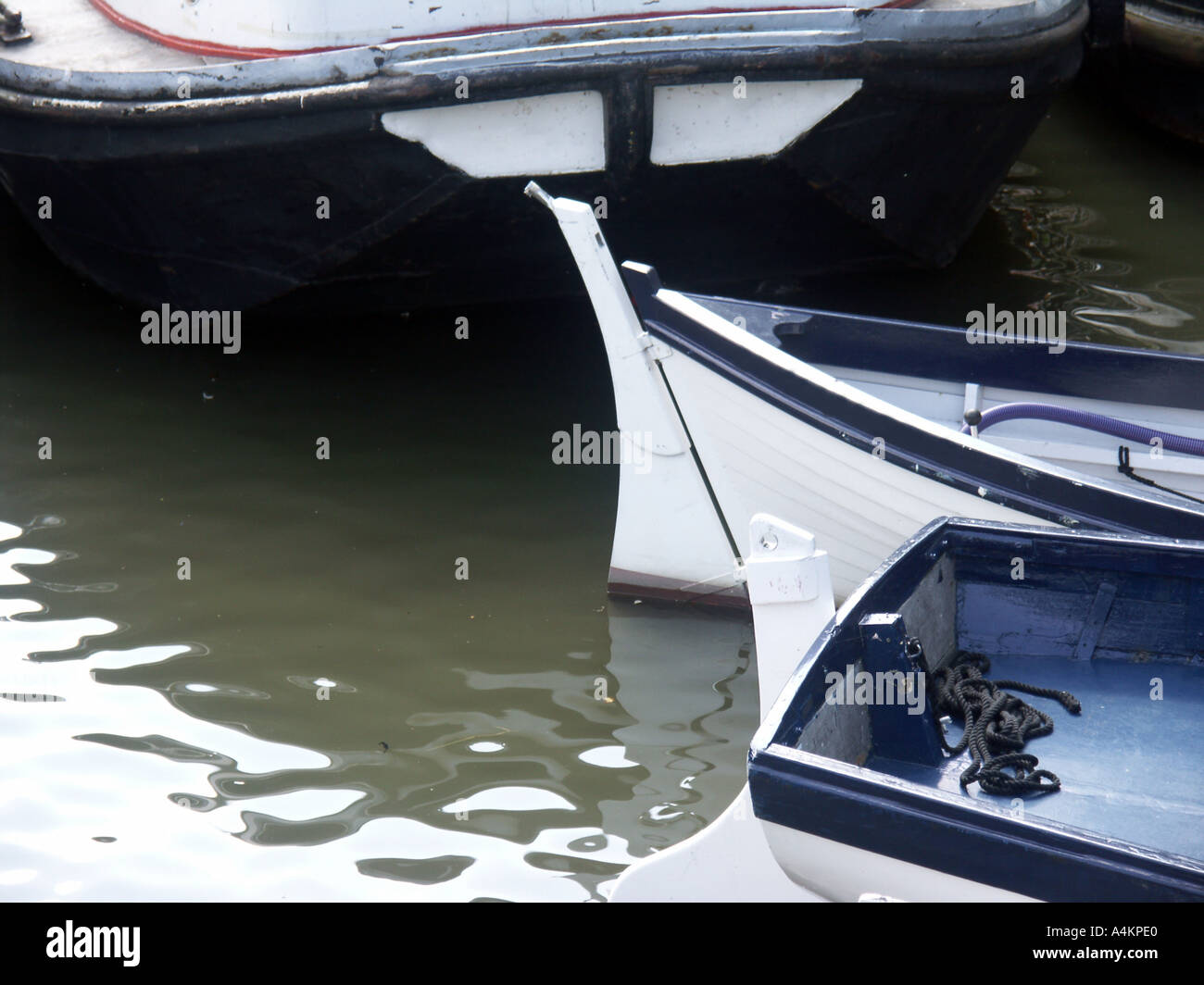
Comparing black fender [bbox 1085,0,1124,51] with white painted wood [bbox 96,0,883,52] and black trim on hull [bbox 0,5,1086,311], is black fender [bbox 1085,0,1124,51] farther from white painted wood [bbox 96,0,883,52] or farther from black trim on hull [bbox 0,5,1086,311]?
white painted wood [bbox 96,0,883,52]

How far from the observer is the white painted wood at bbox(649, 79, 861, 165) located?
4.54 meters

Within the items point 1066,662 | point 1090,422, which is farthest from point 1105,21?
point 1066,662


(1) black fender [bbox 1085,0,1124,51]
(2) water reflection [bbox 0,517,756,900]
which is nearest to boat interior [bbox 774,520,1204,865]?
(2) water reflection [bbox 0,517,756,900]

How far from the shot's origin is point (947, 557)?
10.4 ft

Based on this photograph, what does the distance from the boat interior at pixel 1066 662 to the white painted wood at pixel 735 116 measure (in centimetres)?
204

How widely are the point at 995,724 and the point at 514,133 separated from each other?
2729mm

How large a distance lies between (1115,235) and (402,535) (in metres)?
4.63

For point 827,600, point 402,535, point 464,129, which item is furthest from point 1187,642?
point 464,129

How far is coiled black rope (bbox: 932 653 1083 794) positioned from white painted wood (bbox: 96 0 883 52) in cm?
270

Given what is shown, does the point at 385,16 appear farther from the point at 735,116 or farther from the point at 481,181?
the point at 735,116

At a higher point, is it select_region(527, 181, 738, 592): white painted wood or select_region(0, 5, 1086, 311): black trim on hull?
select_region(0, 5, 1086, 311): black trim on hull

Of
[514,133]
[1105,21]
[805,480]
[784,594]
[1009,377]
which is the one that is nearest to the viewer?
[784,594]

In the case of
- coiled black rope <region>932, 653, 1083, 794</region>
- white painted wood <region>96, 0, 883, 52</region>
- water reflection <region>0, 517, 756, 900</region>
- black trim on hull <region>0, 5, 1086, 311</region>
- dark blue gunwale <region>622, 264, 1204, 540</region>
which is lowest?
water reflection <region>0, 517, 756, 900</region>

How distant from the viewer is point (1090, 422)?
386 cm
